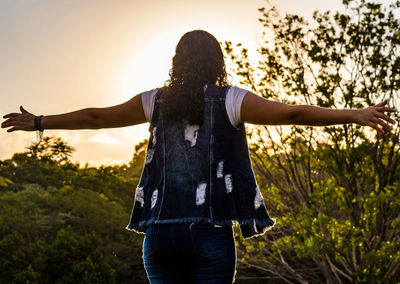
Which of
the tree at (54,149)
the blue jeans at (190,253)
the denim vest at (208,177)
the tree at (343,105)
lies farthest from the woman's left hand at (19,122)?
the tree at (54,149)

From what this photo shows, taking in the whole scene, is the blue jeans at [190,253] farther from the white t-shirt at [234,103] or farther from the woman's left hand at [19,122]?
the woman's left hand at [19,122]

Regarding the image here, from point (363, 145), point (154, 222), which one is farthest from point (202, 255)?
point (363, 145)

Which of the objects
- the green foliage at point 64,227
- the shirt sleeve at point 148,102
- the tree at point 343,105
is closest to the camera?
the shirt sleeve at point 148,102

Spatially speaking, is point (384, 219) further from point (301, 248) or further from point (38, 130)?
point (38, 130)

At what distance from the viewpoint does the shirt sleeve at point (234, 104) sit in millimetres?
1852

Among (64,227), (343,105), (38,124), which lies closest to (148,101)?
(38,124)

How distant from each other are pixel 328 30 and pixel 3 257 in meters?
9.03

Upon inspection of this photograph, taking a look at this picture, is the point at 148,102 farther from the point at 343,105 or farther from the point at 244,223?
the point at 343,105

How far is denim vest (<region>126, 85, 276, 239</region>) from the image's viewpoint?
183cm

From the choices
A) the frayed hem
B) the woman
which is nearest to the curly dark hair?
the woman

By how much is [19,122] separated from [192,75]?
2.69ft

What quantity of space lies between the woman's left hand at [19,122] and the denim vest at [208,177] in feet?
2.22

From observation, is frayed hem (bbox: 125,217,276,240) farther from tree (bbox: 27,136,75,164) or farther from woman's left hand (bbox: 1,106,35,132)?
tree (bbox: 27,136,75,164)

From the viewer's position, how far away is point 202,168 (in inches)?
72.7
